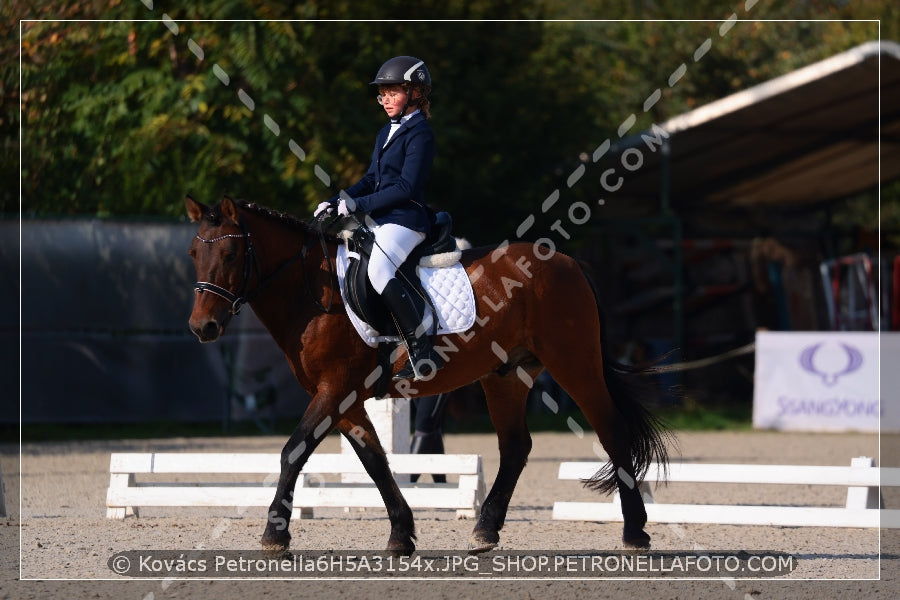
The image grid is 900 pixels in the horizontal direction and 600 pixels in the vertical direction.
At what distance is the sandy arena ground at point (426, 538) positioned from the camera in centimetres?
544

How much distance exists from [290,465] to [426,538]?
1642 millimetres

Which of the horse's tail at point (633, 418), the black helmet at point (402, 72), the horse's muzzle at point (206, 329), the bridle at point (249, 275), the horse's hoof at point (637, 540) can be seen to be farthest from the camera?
the horse's tail at point (633, 418)

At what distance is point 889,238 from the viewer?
2605cm

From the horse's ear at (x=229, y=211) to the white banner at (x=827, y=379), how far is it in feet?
38.6

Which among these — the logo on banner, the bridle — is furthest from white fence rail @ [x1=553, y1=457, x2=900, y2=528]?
the logo on banner

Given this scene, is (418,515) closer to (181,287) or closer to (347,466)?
(347,466)

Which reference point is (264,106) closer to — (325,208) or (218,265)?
(325,208)

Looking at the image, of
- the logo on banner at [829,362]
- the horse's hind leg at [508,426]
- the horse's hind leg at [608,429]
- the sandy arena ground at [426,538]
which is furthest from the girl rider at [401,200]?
the logo on banner at [829,362]

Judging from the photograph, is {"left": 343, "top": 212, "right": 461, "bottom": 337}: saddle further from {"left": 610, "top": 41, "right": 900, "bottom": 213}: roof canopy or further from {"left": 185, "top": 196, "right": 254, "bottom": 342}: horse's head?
{"left": 610, "top": 41, "right": 900, "bottom": 213}: roof canopy

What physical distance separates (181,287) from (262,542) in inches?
385

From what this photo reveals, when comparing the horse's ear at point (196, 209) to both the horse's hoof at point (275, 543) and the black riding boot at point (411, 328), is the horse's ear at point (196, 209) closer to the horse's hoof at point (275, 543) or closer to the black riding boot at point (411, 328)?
the black riding boot at point (411, 328)

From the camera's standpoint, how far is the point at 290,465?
5957 mm

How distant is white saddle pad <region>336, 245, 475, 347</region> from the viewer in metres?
6.32

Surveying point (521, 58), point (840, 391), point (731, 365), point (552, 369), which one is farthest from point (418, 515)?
point (731, 365)
